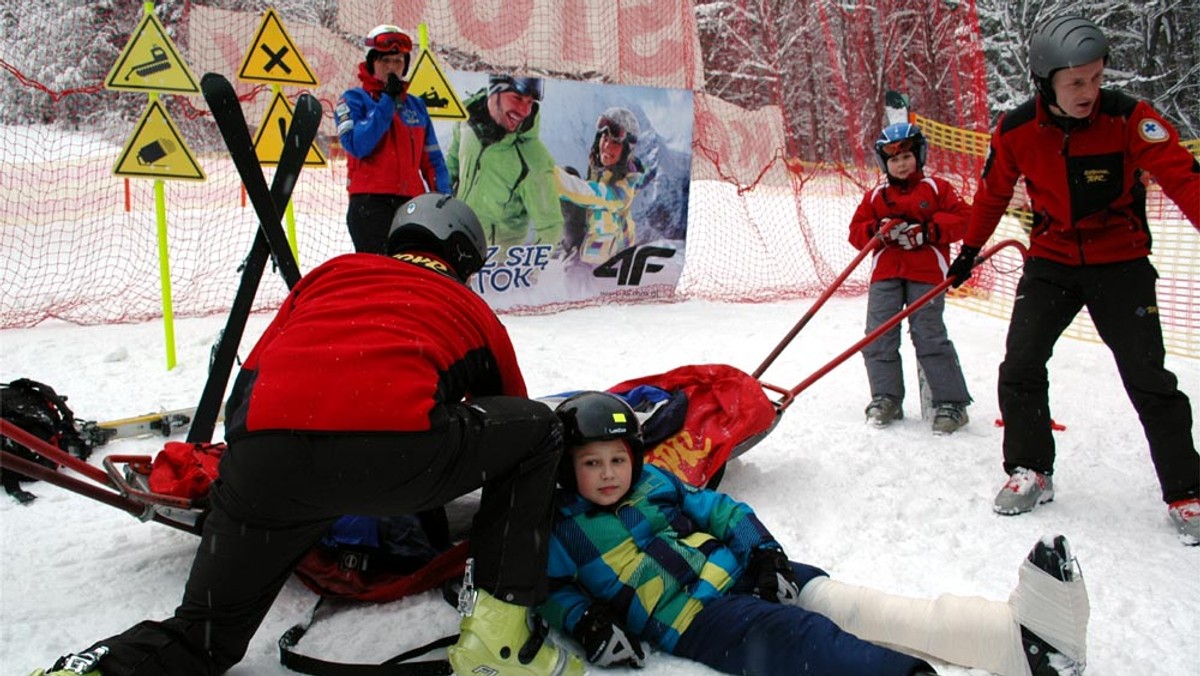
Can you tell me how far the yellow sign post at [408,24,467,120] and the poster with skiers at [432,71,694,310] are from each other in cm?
48

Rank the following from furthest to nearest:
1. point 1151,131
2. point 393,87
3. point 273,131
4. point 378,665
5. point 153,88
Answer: point 273,131
point 153,88
point 393,87
point 1151,131
point 378,665

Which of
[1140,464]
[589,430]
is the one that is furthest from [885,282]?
[589,430]

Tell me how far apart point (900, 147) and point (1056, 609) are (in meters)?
3.11

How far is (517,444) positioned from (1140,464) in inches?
133

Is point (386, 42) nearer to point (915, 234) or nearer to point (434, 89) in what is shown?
point (434, 89)

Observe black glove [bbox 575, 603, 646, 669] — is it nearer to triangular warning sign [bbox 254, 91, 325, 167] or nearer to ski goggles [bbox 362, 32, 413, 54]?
ski goggles [bbox 362, 32, 413, 54]

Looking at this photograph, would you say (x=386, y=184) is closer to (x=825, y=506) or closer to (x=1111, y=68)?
(x=825, y=506)

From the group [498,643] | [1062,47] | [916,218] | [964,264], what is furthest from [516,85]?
[498,643]

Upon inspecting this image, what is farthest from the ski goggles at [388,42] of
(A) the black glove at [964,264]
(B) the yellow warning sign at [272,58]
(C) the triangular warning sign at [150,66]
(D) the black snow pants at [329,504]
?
(D) the black snow pants at [329,504]

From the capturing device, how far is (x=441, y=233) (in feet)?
8.52

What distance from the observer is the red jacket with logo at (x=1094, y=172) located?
128 inches

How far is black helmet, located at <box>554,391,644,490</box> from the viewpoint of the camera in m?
2.70

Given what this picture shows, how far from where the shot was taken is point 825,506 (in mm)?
3678

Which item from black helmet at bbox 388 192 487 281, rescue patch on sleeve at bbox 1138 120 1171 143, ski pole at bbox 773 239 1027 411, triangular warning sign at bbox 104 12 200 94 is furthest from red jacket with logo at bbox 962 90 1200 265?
triangular warning sign at bbox 104 12 200 94
